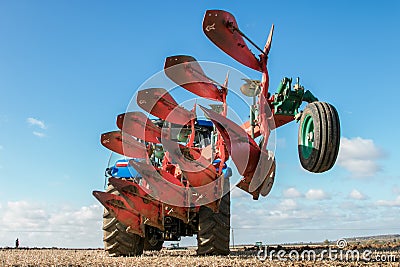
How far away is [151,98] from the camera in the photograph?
26.2ft

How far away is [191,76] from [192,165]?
1.36m

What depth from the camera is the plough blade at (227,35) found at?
6.31 metres

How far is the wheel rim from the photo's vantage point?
19.1 ft

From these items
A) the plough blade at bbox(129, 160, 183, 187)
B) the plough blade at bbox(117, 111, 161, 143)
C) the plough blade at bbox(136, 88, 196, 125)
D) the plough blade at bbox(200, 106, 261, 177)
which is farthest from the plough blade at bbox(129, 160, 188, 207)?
the plough blade at bbox(200, 106, 261, 177)

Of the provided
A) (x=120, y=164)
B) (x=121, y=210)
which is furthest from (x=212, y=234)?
(x=120, y=164)

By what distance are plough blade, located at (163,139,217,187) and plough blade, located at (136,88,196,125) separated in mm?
993

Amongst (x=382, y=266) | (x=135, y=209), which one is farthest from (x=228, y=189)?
A: (x=382, y=266)

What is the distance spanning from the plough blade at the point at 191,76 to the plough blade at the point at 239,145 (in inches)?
47.1

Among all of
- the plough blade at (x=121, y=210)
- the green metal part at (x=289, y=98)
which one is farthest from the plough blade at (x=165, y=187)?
the green metal part at (x=289, y=98)

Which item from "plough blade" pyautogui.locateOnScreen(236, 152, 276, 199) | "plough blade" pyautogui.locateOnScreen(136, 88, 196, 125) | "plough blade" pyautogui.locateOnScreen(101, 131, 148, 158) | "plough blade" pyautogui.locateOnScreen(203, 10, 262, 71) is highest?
"plough blade" pyautogui.locateOnScreen(203, 10, 262, 71)

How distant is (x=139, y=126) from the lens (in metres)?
8.59

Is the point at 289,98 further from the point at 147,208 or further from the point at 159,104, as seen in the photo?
the point at 147,208

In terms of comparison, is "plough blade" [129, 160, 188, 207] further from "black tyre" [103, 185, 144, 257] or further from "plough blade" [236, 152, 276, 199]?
"black tyre" [103, 185, 144, 257]

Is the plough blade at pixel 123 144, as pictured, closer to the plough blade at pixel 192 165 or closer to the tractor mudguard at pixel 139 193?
the tractor mudguard at pixel 139 193
